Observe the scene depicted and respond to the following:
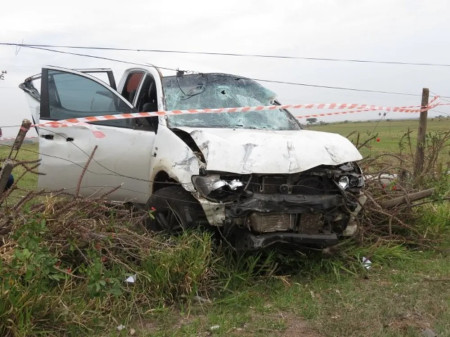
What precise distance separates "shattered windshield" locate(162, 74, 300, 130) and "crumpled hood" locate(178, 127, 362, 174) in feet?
1.68

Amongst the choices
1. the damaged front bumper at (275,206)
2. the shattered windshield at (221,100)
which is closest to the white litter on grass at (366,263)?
the damaged front bumper at (275,206)

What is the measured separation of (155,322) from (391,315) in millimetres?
1844

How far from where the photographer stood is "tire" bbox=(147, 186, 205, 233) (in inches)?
176

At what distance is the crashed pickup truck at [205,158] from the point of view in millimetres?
4273

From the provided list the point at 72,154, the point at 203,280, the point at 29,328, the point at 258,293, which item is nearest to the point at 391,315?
the point at 258,293

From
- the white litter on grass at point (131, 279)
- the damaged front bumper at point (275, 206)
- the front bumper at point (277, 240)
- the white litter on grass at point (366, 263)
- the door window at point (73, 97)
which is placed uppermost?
the door window at point (73, 97)

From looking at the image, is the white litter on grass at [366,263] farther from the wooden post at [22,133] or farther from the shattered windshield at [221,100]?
the wooden post at [22,133]

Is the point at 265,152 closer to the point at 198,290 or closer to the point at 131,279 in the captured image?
the point at 198,290

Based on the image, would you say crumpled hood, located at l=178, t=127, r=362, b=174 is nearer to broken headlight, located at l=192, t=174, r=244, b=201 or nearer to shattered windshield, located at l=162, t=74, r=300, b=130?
broken headlight, located at l=192, t=174, r=244, b=201

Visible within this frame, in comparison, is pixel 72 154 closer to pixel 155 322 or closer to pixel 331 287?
pixel 155 322

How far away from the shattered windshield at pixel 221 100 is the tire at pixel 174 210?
2.48 feet

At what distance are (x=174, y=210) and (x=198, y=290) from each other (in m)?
0.79

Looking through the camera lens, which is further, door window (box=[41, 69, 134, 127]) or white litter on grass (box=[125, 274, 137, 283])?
door window (box=[41, 69, 134, 127])

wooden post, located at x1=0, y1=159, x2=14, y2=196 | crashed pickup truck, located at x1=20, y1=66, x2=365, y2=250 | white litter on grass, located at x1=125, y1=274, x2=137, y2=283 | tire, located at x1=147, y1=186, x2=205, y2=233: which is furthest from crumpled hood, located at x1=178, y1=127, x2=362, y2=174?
wooden post, located at x1=0, y1=159, x2=14, y2=196
